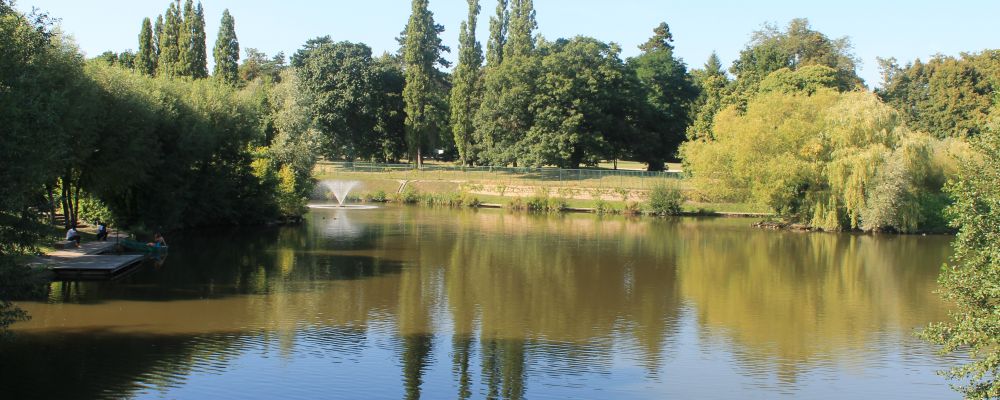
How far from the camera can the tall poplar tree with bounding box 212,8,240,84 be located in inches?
2645

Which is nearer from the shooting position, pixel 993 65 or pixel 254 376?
pixel 254 376

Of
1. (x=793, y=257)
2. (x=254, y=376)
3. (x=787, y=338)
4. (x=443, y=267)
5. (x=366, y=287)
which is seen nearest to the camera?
(x=254, y=376)

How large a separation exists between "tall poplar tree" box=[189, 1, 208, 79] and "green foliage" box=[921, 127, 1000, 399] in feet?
A: 197

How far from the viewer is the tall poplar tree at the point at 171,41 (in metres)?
64.4

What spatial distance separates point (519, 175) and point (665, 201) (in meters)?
15.0

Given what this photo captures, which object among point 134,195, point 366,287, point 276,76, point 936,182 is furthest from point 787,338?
point 276,76

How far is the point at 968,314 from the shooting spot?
12359 millimetres

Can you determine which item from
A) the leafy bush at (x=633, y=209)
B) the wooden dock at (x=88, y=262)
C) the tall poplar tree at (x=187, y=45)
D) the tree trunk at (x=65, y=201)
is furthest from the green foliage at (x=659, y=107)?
the wooden dock at (x=88, y=262)

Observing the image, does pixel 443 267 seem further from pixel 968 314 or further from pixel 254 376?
pixel 968 314

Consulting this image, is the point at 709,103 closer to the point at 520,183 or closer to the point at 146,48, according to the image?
the point at 520,183

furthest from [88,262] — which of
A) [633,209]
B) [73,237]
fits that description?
[633,209]

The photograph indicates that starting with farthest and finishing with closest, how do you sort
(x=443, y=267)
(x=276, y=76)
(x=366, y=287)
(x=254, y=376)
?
(x=276, y=76)
(x=443, y=267)
(x=366, y=287)
(x=254, y=376)

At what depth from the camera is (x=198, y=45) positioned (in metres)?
64.2

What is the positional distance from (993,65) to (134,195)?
2574 inches
